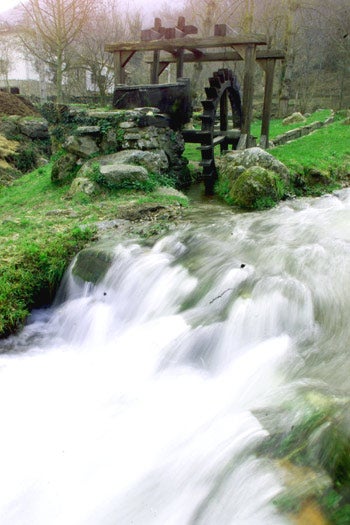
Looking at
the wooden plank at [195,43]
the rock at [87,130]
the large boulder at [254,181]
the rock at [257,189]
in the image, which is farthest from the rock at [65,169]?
the wooden plank at [195,43]

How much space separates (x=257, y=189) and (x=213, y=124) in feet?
11.7

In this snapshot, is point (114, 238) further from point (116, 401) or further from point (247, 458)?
point (247, 458)

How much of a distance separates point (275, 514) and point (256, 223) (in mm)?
4577

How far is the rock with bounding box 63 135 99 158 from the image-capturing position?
8586mm

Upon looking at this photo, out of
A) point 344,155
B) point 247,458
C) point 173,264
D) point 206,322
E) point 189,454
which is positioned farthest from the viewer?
point 344,155

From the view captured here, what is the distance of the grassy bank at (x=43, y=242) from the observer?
→ 4844 mm

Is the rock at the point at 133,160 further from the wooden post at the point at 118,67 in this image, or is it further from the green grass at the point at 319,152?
the wooden post at the point at 118,67

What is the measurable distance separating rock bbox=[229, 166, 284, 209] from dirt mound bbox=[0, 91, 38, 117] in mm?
14908

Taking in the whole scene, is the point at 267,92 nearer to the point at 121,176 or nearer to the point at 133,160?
the point at 133,160

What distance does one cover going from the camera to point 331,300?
13.9 feet

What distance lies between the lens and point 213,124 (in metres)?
10.1

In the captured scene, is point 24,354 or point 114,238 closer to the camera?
point 24,354

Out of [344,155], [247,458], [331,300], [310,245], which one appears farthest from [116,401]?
[344,155]

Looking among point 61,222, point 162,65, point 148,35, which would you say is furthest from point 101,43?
point 61,222
